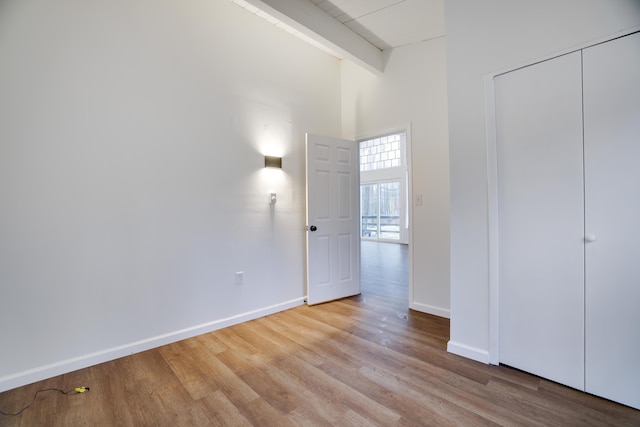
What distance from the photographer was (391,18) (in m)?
2.98

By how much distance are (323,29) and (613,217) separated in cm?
287

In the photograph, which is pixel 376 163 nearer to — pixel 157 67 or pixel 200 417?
pixel 157 67

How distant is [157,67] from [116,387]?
2.61 m

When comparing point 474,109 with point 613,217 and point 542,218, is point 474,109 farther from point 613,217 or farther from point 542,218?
point 613,217

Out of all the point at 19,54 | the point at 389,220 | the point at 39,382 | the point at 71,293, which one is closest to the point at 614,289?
the point at 71,293

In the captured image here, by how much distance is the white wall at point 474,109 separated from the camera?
197 cm

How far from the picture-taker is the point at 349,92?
4078 millimetres

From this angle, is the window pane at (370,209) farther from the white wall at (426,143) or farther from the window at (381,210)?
the white wall at (426,143)

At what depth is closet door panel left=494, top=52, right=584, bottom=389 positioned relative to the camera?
6.04 feet

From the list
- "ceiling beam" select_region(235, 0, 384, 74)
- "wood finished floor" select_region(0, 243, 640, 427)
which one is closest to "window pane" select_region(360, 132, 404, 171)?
"ceiling beam" select_region(235, 0, 384, 74)

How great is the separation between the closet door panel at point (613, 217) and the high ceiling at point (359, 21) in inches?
66.6

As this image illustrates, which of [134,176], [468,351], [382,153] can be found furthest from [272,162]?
[382,153]

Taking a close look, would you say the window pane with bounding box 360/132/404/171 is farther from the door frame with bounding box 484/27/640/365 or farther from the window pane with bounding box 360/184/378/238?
the door frame with bounding box 484/27/640/365

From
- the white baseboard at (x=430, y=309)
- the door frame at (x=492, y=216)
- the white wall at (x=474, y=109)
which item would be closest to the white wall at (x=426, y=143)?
the white baseboard at (x=430, y=309)
